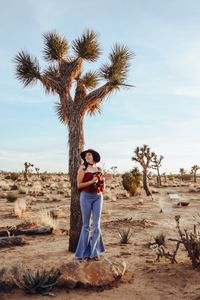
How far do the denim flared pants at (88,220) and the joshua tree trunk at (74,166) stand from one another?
1.84m

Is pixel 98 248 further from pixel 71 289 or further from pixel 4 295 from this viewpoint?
pixel 4 295

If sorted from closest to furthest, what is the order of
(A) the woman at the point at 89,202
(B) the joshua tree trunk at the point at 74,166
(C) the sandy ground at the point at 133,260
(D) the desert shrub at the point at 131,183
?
(C) the sandy ground at the point at 133,260, (A) the woman at the point at 89,202, (B) the joshua tree trunk at the point at 74,166, (D) the desert shrub at the point at 131,183

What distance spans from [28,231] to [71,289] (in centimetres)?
509

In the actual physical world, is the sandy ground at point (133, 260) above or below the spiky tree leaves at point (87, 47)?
below

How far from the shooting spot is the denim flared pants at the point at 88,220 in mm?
6527

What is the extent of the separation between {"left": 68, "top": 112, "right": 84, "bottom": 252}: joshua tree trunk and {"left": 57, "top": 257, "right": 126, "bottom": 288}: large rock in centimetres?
202

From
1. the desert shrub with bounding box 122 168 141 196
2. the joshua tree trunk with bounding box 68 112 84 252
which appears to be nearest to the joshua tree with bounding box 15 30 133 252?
the joshua tree trunk with bounding box 68 112 84 252

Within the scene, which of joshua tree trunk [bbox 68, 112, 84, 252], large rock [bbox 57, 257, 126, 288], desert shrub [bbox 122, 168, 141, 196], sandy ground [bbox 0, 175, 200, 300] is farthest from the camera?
desert shrub [bbox 122, 168, 141, 196]

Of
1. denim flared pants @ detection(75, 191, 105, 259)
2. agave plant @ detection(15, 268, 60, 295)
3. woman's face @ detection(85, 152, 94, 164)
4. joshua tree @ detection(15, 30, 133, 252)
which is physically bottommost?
agave plant @ detection(15, 268, 60, 295)

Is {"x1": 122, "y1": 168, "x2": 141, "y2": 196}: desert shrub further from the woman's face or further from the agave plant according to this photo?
the agave plant

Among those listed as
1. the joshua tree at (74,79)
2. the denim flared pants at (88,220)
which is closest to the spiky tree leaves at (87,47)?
the joshua tree at (74,79)

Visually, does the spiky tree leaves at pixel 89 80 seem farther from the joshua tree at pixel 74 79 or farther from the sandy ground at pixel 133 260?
the sandy ground at pixel 133 260

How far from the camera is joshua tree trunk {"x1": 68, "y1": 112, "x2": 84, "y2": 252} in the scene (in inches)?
334

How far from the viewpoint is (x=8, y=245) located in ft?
31.5
